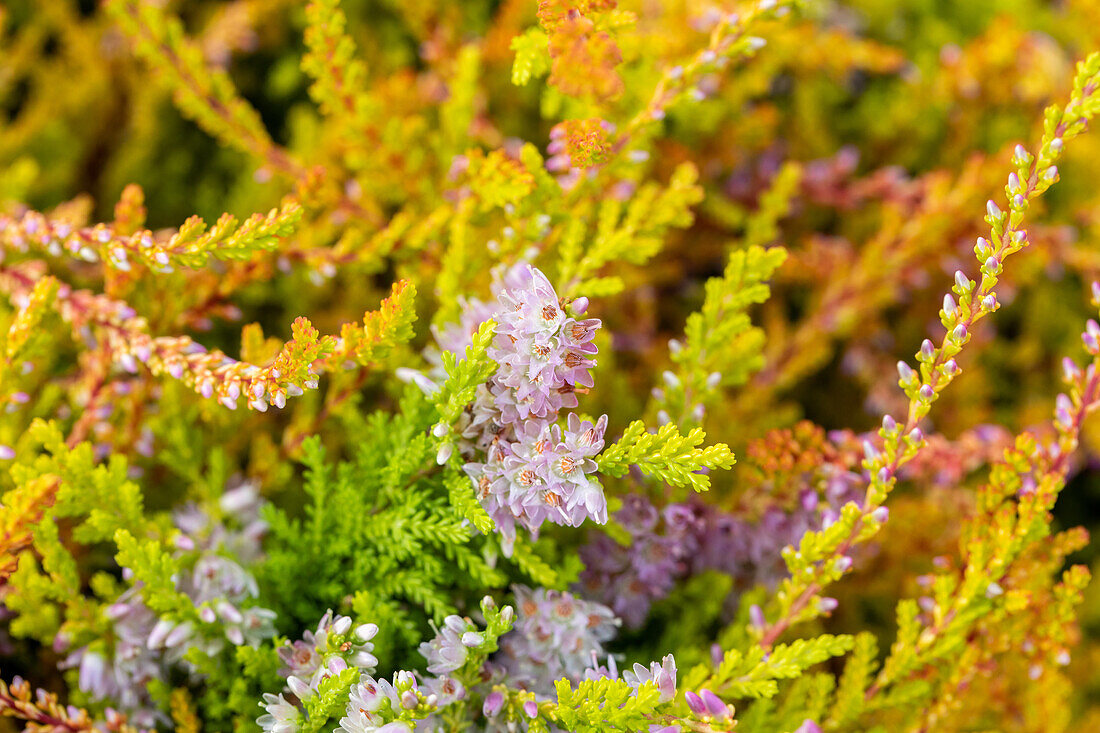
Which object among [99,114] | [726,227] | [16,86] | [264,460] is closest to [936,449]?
[726,227]

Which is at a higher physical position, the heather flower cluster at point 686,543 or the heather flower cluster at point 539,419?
the heather flower cluster at point 539,419

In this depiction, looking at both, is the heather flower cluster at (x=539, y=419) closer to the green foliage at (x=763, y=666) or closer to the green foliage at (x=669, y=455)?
the green foliage at (x=669, y=455)

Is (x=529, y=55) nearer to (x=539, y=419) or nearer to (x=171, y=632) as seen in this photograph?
(x=539, y=419)

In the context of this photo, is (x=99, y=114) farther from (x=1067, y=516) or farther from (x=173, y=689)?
(x=1067, y=516)

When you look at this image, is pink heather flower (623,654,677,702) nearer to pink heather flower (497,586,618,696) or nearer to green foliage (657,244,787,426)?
pink heather flower (497,586,618,696)

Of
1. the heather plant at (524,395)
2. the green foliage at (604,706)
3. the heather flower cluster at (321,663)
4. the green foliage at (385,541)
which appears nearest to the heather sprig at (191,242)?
the heather plant at (524,395)

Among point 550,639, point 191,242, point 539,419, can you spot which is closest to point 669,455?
point 539,419

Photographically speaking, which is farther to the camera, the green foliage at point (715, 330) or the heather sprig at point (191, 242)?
the green foliage at point (715, 330)
